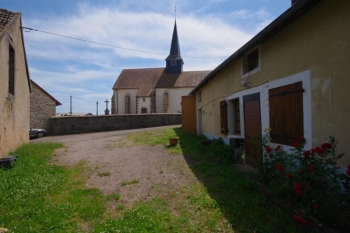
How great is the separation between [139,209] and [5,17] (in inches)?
372

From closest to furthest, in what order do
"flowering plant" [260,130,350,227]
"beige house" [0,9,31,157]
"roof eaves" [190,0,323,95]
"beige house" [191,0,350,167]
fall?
"flowering plant" [260,130,350,227] → "beige house" [191,0,350,167] → "roof eaves" [190,0,323,95] → "beige house" [0,9,31,157]

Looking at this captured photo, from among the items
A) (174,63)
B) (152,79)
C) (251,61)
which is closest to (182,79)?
(174,63)

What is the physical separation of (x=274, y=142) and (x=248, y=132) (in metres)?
1.54

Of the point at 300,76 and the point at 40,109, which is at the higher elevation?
the point at 40,109

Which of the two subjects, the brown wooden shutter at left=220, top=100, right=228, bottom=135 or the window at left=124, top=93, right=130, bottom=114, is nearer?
the brown wooden shutter at left=220, top=100, right=228, bottom=135

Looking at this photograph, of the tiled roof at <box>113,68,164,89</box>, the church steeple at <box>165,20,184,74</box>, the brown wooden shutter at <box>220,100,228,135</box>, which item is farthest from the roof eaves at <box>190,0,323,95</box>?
the church steeple at <box>165,20,184,74</box>

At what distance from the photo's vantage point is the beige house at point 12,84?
7.68 m

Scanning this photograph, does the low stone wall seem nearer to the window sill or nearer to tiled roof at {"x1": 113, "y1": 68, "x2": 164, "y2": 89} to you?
tiled roof at {"x1": 113, "y1": 68, "x2": 164, "y2": 89}

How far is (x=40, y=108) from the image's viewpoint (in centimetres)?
2352

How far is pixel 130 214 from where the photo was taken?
373cm

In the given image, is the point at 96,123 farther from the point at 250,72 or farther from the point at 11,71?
the point at 250,72

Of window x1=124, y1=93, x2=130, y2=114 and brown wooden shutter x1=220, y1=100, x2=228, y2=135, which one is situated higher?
window x1=124, y1=93, x2=130, y2=114

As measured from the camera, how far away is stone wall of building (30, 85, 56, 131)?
906 inches

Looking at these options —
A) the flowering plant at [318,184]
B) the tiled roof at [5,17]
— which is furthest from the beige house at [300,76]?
the tiled roof at [5,17]
